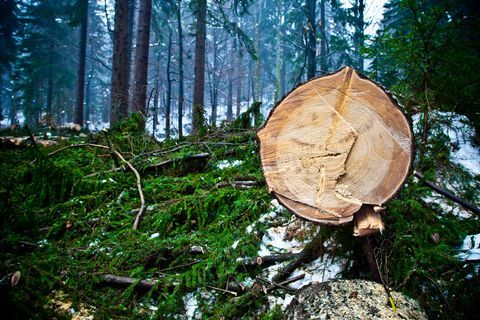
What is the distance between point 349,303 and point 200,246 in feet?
4.23

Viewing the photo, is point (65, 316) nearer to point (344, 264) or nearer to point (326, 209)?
point (326, 209)

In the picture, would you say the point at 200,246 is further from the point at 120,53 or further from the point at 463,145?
the point at 120,53

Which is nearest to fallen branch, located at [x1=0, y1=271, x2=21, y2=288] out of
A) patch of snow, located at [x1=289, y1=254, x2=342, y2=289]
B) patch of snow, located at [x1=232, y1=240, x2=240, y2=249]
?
patch of snow, located at [x1=232, y1=240, x2=240, y2=249]

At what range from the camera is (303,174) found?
170 cm


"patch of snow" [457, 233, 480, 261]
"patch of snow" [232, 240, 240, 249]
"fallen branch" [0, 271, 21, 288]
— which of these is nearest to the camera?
"fallen branch" [0, 271, 21, 288]

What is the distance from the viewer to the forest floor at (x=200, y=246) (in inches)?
68.2

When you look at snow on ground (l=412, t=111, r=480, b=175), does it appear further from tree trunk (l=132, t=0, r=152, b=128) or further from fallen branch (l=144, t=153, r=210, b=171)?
tree trunk (l=132, t=0, r=152, b=128)

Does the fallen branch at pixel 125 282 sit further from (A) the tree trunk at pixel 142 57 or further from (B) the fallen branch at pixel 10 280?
(A) the tree trunk at pixel 142 57

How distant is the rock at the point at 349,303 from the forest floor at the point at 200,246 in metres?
0.19

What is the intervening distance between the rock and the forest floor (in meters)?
0.19

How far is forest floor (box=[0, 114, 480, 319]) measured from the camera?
1.73 m

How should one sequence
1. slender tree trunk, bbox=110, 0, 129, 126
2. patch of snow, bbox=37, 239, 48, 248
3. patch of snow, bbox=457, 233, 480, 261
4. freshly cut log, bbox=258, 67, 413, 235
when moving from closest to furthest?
1. freshly cut log, bbox=258, 67, 413, 235
2. patch of snow, bbox=457, 233, 480, 261
3. patch of snow, bbox=37, 239, 48, 248
4. slender tree trunk, bbox=110, 0, 129, 126

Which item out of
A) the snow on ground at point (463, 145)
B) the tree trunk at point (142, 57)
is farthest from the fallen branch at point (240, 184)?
the tree trunk at point (142, 57)

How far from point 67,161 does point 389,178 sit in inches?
175
